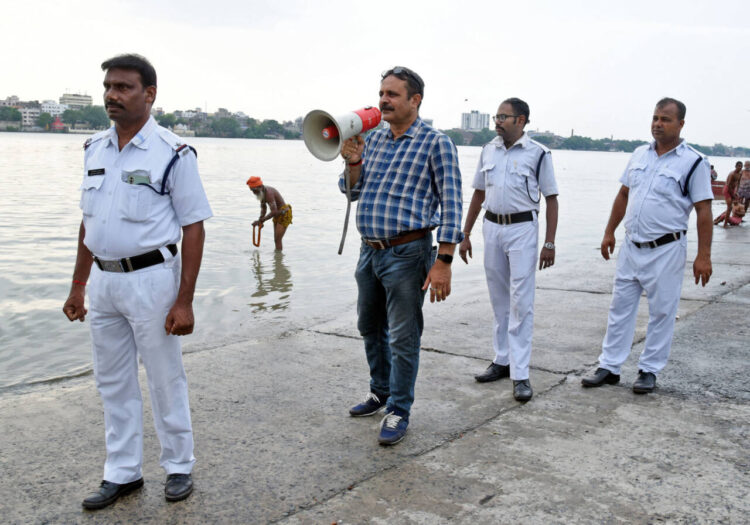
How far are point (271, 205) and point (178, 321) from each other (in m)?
11.0

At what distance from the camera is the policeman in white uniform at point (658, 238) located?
4.84 meters

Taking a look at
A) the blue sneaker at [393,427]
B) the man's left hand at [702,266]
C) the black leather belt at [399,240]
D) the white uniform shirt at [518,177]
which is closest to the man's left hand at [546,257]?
the white uniform shirt at [518,177]

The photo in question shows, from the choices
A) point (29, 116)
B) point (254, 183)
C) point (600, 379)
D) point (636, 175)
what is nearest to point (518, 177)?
point (636, 175)

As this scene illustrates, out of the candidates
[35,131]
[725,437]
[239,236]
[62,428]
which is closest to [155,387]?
[62,428]

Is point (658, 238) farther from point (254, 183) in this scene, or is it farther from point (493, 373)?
point (254, 183)

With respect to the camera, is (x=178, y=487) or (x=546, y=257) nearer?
(x=178, y=487)

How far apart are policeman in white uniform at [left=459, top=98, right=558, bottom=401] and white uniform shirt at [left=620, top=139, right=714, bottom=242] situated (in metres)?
0.61

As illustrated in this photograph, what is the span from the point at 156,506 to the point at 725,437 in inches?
126

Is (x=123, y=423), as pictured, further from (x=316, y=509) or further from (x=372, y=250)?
(x=372, y=250)

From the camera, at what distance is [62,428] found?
416cm

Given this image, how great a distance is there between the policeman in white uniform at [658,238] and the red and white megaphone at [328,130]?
2.29 metres

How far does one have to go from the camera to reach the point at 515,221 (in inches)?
194

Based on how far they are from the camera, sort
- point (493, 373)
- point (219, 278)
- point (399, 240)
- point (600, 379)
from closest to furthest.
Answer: point (399, 240)
point (600, 379)
point (493, 373)
point (219, 278)

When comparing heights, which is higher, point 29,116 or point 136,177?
point 29,116
